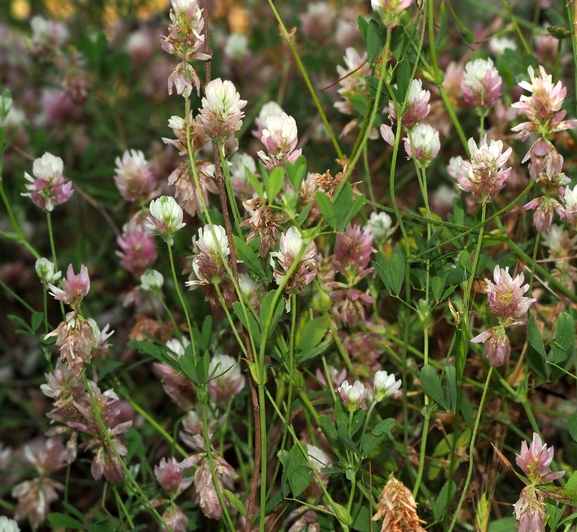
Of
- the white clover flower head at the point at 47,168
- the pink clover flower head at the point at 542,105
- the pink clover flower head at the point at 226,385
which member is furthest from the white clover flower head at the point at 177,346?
the pink clover flower head at the point at 542,105

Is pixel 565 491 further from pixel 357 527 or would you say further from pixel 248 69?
pixel 248 69

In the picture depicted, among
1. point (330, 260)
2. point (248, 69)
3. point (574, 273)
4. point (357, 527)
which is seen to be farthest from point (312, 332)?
point (248, 69)

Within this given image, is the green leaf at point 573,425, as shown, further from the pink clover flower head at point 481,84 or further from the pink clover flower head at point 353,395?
the pink clover flower head at point 481,84

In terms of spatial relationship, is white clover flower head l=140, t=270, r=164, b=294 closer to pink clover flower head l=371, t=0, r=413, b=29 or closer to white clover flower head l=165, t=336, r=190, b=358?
white clover flower head l=165, t=336, r=190, b=358

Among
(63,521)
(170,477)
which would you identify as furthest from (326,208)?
(63,521)

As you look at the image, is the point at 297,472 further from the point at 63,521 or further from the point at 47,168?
the point at 47,168
